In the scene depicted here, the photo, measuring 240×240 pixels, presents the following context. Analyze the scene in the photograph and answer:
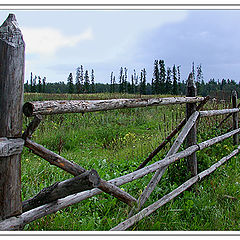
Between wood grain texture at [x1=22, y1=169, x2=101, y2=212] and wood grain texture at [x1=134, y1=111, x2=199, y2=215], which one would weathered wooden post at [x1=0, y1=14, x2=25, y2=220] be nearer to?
wood grain texture at [x1=22, y1=169, x2=101, y2=212]

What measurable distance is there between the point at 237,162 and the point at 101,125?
15.9 feet

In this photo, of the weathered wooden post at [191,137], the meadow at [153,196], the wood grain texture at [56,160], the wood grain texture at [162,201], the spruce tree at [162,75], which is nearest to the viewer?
the wood grain texture at [56,160]

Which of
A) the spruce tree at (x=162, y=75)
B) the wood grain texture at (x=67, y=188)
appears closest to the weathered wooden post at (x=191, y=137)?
the wood grain texture at (x=67, y=188)

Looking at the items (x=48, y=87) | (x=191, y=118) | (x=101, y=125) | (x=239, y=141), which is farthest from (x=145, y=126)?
(x=48, y=87)

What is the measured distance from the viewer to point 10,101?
157 centimetres

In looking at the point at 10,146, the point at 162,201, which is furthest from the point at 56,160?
the point at 162,201

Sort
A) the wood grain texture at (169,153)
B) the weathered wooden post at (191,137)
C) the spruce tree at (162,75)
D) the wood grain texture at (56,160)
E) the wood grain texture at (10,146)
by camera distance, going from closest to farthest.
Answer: the wood grain texture at (10,146) → the wood grain texture at (56,160) → the wood grain texture at (169,153) → the weathered wooden post at (191,137) → the spruce tree at (162,75)

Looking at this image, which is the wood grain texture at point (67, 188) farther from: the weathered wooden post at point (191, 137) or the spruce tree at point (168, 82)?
the spruce tree at point (168, 82)

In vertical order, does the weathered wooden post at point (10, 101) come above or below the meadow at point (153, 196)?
above

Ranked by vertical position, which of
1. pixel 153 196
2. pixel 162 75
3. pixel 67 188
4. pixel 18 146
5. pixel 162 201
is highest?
pixel 162 75

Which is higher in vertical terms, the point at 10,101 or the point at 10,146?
the point at 10,101

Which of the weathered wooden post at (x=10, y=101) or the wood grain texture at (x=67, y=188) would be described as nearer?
the weathered wooden post at (x=10, y=101)

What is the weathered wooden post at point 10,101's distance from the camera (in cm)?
156

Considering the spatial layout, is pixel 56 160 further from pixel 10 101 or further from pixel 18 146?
pixel 10 101
